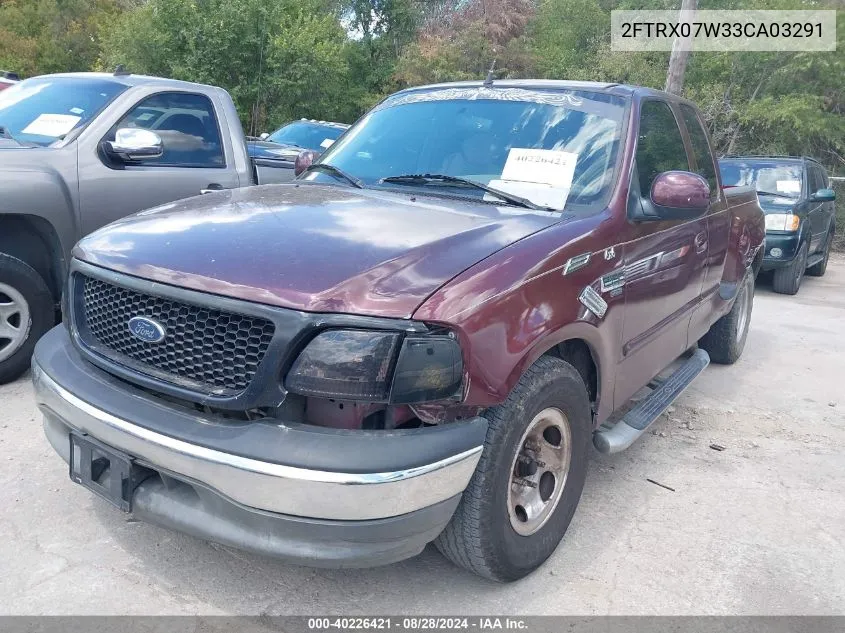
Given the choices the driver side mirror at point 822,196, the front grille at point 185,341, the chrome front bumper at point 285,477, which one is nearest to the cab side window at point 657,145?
the chrome front bumper at point 285,477

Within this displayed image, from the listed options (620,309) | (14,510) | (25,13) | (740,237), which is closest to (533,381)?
(620,309)

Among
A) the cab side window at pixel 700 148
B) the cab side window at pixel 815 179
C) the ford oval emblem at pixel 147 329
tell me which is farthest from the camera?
the cab side window at pixel 815 179

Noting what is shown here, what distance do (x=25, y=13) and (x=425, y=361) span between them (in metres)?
34.8

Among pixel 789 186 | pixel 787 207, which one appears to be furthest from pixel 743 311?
pixel 789 186

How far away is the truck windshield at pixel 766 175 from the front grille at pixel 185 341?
9.17 meters

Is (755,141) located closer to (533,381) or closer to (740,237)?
(740,237)

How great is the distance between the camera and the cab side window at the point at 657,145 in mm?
3508

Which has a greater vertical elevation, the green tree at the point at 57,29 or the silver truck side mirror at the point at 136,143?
the green tree at the point at 57,29

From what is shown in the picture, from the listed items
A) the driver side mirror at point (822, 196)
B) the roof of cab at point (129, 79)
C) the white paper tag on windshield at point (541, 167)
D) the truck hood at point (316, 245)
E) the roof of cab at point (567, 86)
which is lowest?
the driver side mirror at point (822, 196)

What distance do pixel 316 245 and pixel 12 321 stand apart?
9.28ft

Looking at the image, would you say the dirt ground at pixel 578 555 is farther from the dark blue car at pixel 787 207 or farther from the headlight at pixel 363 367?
the dark blue car at pixel 787 207

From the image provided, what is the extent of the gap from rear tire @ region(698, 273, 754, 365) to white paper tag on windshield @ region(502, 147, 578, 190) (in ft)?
9.30

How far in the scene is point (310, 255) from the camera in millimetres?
2350

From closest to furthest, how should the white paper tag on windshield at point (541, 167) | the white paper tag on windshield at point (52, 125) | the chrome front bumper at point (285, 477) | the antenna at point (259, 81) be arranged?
the chrome front bumper at point (285, 477)
the white paper tag on windshield at point (541, 167)
the white paper tag on windshield at point (52, 125)
the antenna at point (259, 81)
